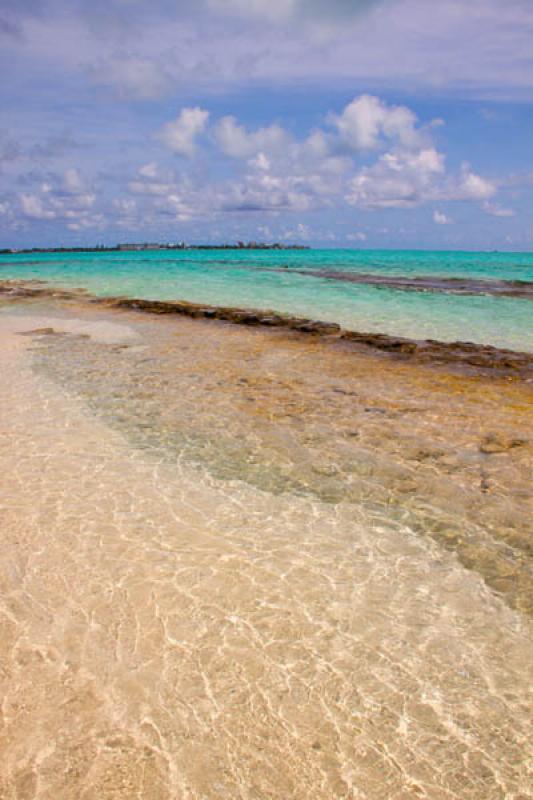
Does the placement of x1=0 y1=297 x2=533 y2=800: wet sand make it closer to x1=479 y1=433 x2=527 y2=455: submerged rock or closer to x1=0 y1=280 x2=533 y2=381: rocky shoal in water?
x1=479 y1=433 x2=527 y2=455: submerged rock

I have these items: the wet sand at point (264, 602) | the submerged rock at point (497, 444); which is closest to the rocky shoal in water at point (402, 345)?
the wet sand at point (264, 602)

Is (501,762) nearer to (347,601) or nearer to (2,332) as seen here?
(347,601)

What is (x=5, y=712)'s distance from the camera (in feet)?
9.87

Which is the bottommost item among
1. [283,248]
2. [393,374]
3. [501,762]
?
[501,762]

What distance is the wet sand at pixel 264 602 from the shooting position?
2818mm

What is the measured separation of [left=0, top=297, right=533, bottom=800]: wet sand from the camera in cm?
282

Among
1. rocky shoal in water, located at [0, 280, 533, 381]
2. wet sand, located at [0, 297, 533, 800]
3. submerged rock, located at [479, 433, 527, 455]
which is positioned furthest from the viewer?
rocky shoal in water, located at [0, 280, 533, 381]

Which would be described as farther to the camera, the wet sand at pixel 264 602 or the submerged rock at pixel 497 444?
the submerged rock at pixel 497 444

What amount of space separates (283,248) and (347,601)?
18166cm

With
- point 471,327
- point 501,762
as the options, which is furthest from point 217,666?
point 471,327

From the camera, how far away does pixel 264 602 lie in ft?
13.2

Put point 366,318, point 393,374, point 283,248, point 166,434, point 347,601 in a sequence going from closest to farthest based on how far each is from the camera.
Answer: point 347,601, point 166,434, point 393,374, point 366,318, point 283,248

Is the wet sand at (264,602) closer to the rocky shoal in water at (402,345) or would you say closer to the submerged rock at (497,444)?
the submerged rock at (497,444)

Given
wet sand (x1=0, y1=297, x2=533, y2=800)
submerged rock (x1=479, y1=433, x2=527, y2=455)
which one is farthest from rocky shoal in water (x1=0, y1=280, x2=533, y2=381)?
submerged rock (x1=479, y1=433, x2=527, y2=455)
